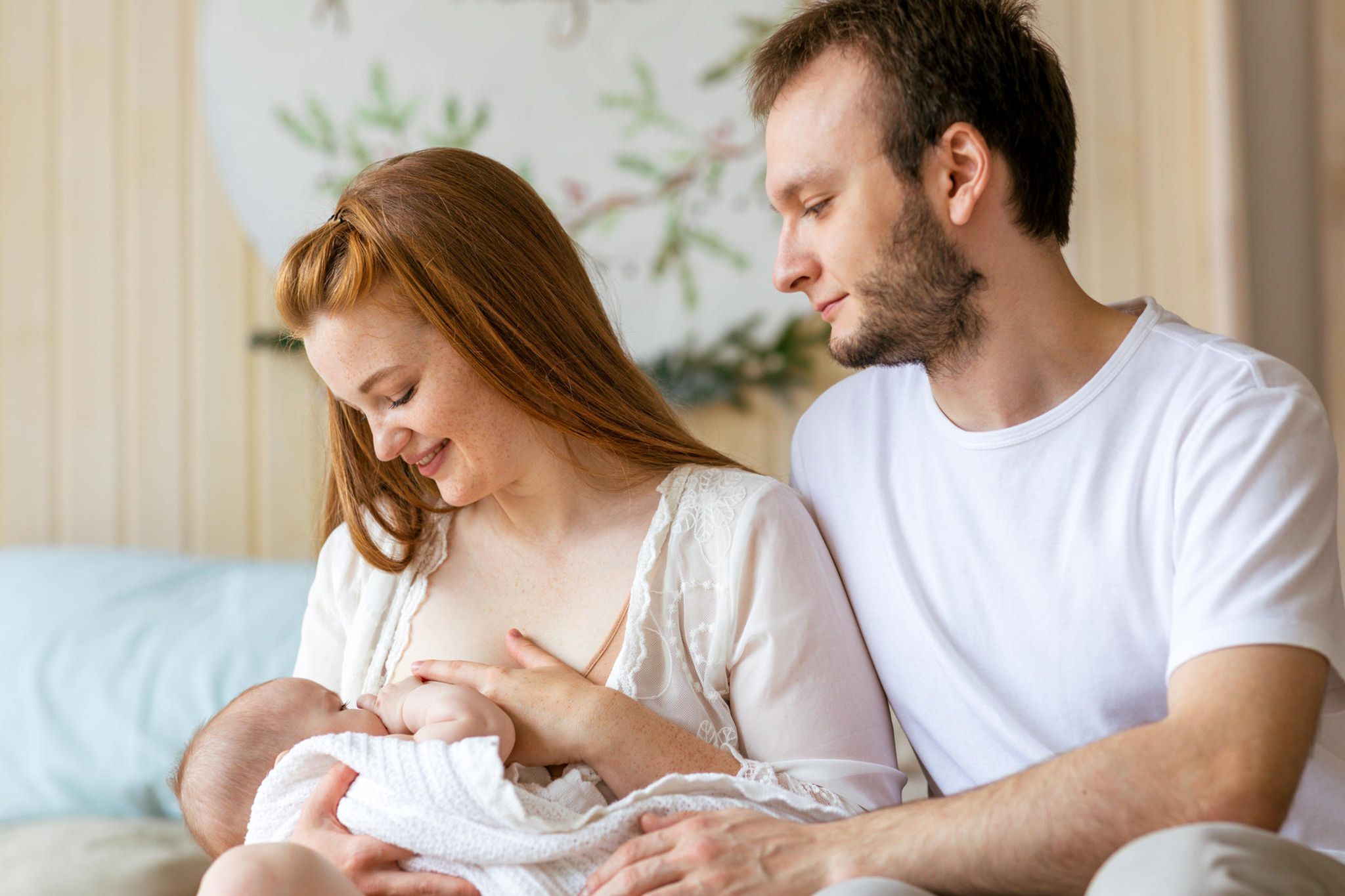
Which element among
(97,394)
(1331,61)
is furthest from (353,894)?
(1331,61)

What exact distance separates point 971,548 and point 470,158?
816 millimetres

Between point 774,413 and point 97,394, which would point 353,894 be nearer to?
point 774,413

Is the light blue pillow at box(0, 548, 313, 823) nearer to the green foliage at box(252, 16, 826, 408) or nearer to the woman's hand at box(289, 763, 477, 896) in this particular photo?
the green foliage at box(252, 16, 826, 408)

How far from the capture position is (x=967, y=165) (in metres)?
1.48

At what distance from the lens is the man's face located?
1462 millimetres

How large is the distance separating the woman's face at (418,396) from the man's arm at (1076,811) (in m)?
0.54

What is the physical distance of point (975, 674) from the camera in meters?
1.47

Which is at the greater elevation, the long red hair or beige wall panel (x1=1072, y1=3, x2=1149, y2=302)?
beige wall panel (x1=1072, y1=3, x2=1149, y2=302)

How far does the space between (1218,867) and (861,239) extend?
81 cm

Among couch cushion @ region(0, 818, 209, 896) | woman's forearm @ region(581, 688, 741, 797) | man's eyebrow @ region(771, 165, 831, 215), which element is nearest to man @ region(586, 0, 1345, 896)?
man's eyebrow @ region(771, 165, 831, 215)

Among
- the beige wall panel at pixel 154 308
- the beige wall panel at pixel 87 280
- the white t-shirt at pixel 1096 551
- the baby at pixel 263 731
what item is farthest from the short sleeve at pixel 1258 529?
the beige wall panel at pixel 87 280

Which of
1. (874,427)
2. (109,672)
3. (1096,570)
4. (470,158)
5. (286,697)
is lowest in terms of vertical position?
(109,672)

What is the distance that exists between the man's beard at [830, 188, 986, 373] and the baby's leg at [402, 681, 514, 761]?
615 mm

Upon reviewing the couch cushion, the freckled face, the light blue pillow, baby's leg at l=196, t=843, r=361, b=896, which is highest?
the freckled face
